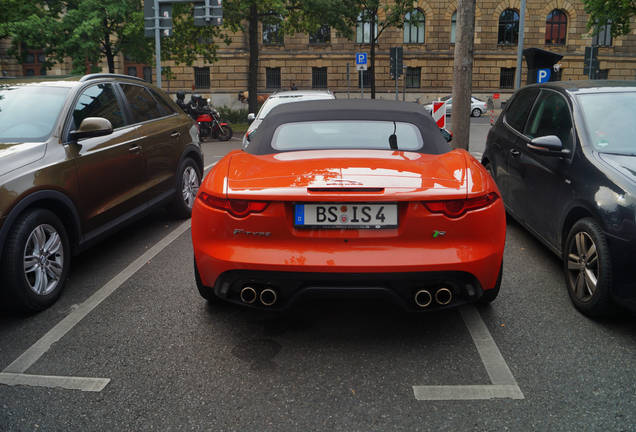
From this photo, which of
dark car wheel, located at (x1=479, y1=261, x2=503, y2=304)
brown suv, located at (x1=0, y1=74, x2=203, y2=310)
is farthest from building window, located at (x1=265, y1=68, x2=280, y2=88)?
dark car wheel, located at (x1=479, y1=261, x2=503, y2=304)

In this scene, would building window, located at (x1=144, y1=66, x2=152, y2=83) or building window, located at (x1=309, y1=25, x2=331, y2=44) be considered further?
building window, located at (x1=309, y1=25, x2=331, y2=44)

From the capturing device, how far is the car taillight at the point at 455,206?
10.5 ft

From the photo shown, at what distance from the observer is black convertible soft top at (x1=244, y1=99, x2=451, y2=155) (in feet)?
13.4

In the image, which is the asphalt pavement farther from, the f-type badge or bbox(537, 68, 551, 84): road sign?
bbox(537, 68, 551, 84): road sign

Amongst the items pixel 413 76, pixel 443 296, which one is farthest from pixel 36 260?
pixel 413 76

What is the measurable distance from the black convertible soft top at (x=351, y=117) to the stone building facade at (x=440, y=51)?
37434 millimetres

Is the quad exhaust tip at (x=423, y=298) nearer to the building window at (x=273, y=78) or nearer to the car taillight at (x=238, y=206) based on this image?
the car taillight at (x=238, y=206)

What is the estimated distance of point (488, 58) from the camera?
42781 millimetres

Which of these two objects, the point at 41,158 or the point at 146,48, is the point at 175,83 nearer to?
the point at 146,48

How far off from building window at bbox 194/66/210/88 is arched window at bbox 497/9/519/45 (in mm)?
20549

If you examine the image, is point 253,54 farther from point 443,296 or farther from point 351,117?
point 443,296

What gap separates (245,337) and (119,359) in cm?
73

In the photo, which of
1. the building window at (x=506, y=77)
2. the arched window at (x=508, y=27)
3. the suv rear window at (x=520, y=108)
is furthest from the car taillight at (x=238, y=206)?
the arched window at (x=508, y=27)

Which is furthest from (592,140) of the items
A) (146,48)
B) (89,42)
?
(146,48)
